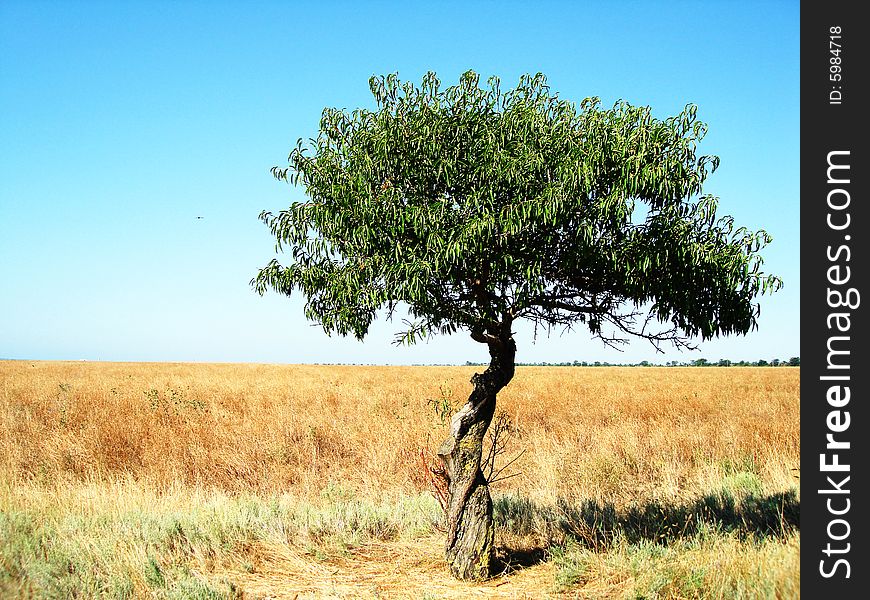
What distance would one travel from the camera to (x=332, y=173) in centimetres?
754

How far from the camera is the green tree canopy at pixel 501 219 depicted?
22.1 feet

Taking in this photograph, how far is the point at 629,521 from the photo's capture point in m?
10.2

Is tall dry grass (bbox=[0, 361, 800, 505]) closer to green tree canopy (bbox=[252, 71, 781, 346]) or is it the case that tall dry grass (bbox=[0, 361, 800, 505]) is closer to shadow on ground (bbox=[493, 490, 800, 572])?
shadow on ground (bbox=[493, 490, 800, 572])

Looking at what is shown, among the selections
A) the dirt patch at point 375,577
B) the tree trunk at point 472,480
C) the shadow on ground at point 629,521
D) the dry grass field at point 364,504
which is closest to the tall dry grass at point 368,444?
the dry grass field at point 364,504

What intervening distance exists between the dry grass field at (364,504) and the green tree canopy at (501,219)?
315cm

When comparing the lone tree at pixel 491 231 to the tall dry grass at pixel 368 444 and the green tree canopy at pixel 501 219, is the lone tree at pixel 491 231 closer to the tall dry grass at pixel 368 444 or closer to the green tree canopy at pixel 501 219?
the green tree canopy at pixel 501 219

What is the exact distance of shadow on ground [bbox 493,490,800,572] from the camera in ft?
29.7

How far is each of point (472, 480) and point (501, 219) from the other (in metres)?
3.48

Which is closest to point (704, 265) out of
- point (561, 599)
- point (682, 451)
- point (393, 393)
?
point (561, 599)

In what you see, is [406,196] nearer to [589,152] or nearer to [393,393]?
[589,152]

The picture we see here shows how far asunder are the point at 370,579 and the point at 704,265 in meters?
5.71

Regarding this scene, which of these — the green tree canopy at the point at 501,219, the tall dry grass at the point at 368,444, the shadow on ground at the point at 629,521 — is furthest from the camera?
the tall dry grass at the point at 368,444
